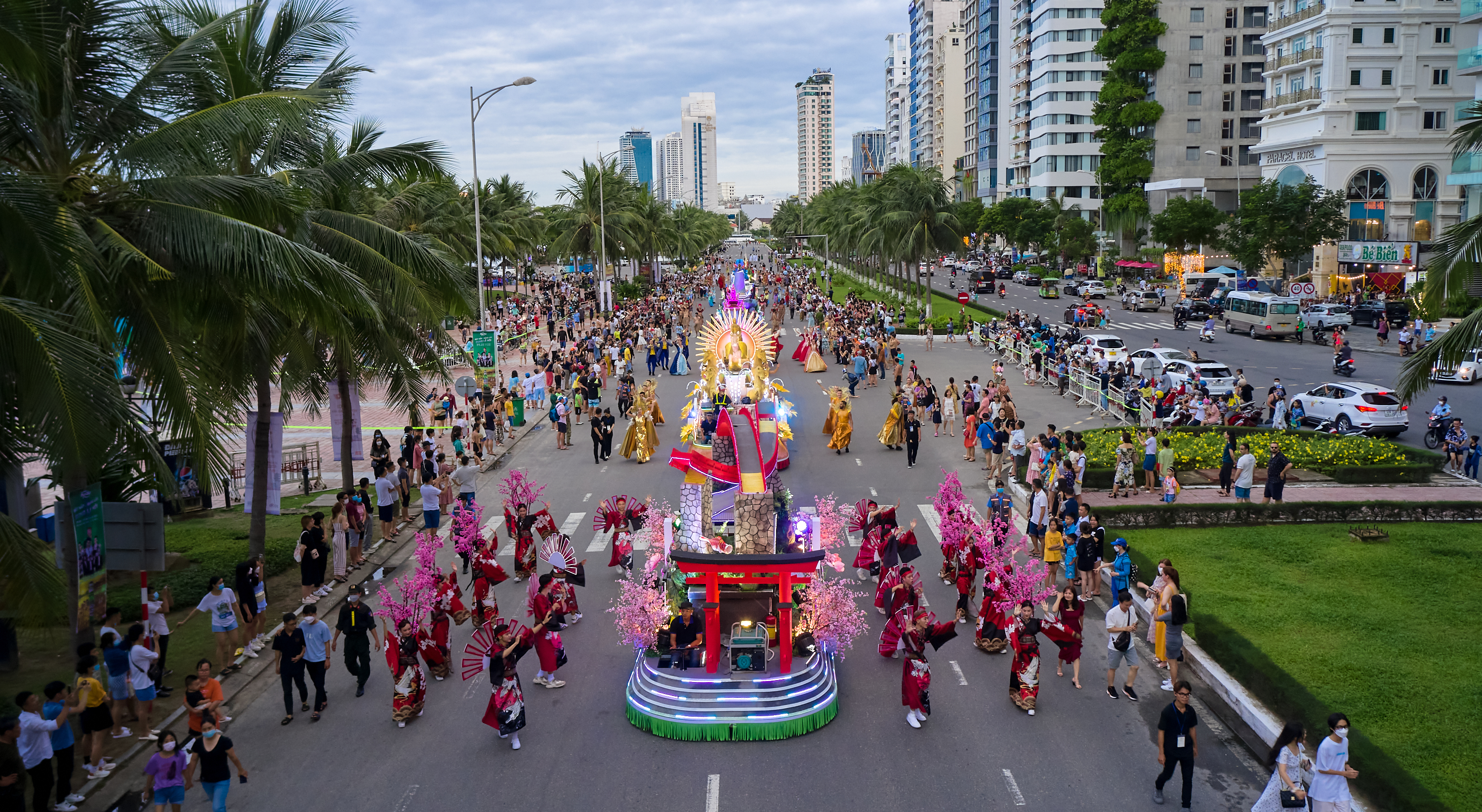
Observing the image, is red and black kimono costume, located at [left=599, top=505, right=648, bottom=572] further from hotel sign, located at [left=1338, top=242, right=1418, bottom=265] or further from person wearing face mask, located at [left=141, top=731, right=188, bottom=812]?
hotel sign, located at [left=1338, top=242, right=1418, bottom=265]

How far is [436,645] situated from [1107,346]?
3244 cm

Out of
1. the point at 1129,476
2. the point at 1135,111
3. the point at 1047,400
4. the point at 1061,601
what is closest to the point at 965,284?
the point at 1135,111

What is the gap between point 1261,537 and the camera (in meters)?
18.0

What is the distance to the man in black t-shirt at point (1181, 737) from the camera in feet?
31.3

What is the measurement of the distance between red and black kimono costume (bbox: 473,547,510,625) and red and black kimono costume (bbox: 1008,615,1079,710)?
6285mm

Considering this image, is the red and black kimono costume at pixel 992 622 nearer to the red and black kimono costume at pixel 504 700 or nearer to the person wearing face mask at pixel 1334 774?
the person wearing face mask at pixel 1334 774

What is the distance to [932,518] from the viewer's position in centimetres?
1995

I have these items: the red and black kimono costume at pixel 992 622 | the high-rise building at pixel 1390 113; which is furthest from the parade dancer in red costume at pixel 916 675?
the high-rise building at pixel 1390 113

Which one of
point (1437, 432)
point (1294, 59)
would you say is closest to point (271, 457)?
point (1437, 432)

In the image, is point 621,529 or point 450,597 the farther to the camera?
point 621,529

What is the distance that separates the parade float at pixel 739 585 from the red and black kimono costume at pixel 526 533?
3131 millimetres

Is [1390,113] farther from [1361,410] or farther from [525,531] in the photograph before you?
[525,531]

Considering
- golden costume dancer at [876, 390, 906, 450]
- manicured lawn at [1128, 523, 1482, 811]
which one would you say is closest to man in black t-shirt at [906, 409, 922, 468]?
golden costume dancer at [876, 390, 906, 450]

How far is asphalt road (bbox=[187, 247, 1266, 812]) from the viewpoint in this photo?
9.98 metres
